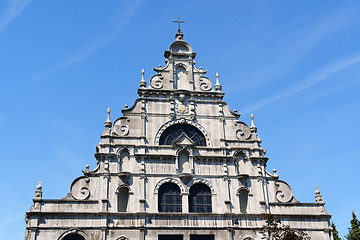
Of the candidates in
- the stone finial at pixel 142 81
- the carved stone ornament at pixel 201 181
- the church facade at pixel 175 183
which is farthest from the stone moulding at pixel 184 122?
the stone finial at pixel 142 81

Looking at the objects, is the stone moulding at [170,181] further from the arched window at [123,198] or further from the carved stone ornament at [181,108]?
the carved stone ornament at [181,108]

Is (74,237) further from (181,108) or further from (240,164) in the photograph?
(240,164)

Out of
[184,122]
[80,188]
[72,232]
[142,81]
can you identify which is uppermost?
[142,81]

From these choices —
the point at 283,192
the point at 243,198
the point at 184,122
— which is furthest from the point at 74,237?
the point at 283,192

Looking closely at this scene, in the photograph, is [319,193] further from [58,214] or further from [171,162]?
[58,214]

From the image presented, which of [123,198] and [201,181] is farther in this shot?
[201,181]

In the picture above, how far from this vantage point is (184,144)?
3634cm

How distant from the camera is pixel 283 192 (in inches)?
1438

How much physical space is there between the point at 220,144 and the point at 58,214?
1370cm

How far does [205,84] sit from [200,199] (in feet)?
33.7

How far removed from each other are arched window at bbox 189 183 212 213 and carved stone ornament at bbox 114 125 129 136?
691 centimetres

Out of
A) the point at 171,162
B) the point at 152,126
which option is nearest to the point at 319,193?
the point at 171,162

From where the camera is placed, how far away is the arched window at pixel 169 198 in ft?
113

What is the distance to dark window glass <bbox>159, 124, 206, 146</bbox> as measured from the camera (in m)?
37.1
